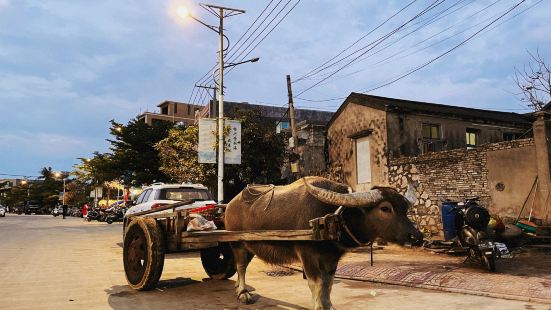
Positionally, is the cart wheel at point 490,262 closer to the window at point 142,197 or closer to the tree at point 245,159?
the window at point 142,197

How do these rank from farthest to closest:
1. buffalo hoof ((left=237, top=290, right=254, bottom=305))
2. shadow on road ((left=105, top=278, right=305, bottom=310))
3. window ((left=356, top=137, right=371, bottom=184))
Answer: window ((left=356, top=137, right=371, bottom=184)), buffalo hoof ((left=237, top=290, right=254, bottom=305)), shadow on road ((left=105, top=278, right=305, bottom=310))

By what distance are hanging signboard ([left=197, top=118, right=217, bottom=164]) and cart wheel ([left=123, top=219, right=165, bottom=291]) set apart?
7349mm

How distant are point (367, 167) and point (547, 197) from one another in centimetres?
A: 790

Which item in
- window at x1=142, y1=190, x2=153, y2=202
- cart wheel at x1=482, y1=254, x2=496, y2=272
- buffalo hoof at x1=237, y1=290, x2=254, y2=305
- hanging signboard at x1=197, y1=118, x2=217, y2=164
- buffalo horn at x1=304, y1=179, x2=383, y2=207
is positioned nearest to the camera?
buffalo horn at x1=304, y1=179, x2=383, y2=207

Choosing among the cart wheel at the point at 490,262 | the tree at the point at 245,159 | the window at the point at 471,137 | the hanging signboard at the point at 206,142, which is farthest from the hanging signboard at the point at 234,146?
the window at the point at 471,137

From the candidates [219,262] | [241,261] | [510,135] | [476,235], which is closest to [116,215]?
[219,262]

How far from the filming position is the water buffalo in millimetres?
4880

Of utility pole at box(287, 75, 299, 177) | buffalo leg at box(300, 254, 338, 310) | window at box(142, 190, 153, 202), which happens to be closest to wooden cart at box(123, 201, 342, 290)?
buffalo leg at box(300, 254, 338, 310)

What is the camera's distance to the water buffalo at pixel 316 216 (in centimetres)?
488

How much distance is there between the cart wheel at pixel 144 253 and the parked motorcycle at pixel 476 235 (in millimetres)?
6356

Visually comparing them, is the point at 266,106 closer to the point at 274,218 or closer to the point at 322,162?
the point at 322,162

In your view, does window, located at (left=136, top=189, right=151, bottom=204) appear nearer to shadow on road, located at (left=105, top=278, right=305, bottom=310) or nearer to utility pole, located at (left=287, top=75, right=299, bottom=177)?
shadow on road, located at (left=105, top=278, right=305, bottom=310)

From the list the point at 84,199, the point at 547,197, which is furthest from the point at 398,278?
the point at 84,199

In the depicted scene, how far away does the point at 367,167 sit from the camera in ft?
58.7
